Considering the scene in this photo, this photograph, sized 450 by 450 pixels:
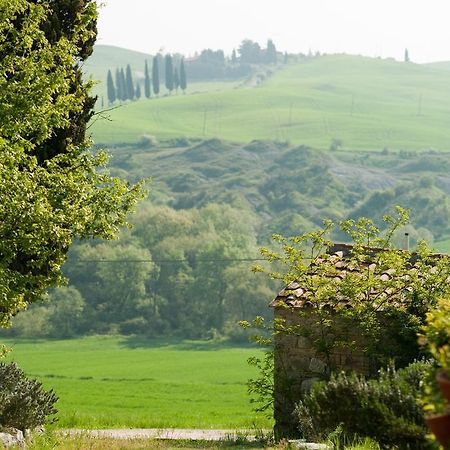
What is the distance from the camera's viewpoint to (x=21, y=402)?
571 inches

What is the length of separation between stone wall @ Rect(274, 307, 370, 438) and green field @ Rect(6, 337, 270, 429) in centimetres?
480

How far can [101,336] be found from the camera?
90.0 m

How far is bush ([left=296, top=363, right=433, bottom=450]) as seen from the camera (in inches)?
362

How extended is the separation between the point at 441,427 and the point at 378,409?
3240mm

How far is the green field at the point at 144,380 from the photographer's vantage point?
3434cm

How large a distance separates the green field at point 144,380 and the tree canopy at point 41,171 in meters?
5.32

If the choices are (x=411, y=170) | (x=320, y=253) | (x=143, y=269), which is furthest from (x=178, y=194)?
(x=320, y=253)

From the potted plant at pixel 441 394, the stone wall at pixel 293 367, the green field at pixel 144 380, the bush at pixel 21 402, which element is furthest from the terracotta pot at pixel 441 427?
the green field at pixel 144 380

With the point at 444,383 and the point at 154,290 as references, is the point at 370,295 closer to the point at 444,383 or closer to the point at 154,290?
the point at 444,383

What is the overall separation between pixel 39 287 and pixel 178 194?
14288 centimetres

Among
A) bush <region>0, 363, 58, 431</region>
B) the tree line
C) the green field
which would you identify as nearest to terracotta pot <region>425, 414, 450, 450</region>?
bush <region>0, 363, 58, 431</region>

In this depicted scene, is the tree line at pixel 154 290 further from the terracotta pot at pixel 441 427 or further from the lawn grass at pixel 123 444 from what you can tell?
the terracotta pot at pixel 441 427

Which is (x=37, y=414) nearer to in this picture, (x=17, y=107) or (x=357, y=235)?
(x=17, y=107)

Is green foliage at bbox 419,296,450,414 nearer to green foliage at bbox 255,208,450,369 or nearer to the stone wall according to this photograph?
green foliage at bbox 255,208,450,369
